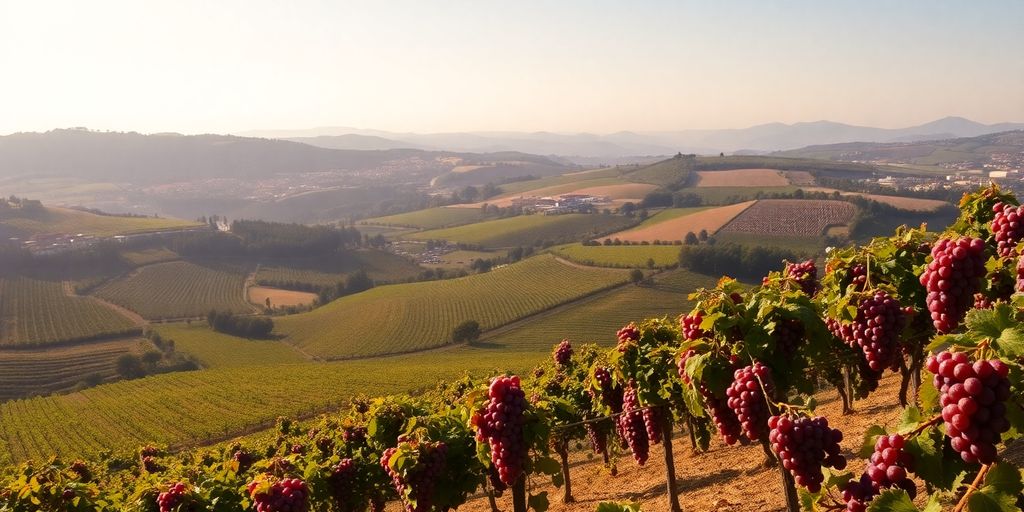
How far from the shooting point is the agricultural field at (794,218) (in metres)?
149

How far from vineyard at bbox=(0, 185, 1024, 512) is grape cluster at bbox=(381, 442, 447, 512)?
1.1 inches

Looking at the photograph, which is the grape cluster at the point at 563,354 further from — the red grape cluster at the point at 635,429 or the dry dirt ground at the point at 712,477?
the red grape cluster at the point at 635,429

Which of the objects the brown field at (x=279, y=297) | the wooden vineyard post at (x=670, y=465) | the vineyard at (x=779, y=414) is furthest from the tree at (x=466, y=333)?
the wooden vineyard post at (x=670, y=465)

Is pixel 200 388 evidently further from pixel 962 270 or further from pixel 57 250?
pixel 57 250

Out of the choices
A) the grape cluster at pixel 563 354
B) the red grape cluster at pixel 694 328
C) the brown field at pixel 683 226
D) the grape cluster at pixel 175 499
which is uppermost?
the red grape cluster at pixel 694 328

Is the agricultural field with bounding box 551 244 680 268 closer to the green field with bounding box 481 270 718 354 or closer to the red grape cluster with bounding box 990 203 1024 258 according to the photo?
the green field with bounding box 481 270 718 354

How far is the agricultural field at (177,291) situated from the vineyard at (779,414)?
132353mm

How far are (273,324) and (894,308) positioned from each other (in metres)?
127

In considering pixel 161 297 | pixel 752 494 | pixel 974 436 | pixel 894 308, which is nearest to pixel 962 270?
pixel 894 308

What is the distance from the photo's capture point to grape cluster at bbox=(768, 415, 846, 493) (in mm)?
4711

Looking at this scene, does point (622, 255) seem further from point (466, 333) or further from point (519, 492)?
point (519, 492)

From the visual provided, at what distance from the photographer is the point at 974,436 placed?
10.2 ft

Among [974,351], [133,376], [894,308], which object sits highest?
[974,351]

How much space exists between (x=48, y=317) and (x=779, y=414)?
482 ft
